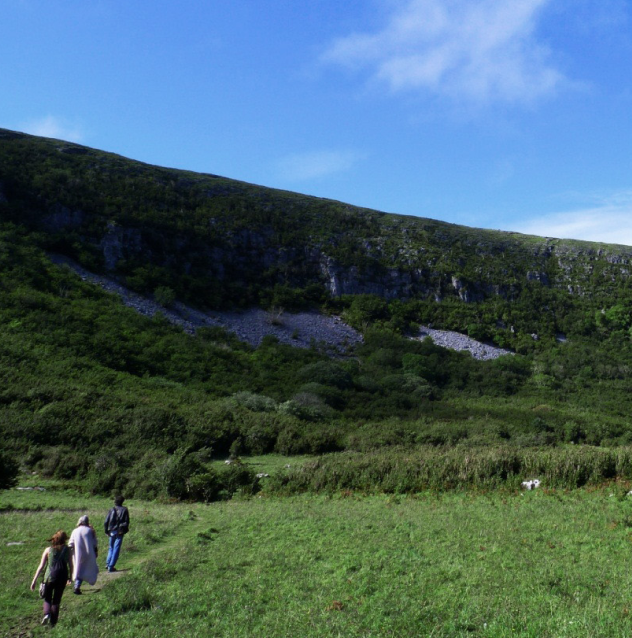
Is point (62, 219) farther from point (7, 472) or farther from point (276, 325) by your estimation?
point (7, 472)

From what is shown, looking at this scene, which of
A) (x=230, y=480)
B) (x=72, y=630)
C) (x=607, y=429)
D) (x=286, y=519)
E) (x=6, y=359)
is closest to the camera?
(x=72, y=630)

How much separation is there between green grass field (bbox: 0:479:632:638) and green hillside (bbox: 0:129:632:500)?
5206 millimetres

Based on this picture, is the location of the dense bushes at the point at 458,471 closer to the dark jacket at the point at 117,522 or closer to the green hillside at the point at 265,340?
the green hillside at the point at 265,340

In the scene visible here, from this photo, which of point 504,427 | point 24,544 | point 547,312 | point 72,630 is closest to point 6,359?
point 24,544

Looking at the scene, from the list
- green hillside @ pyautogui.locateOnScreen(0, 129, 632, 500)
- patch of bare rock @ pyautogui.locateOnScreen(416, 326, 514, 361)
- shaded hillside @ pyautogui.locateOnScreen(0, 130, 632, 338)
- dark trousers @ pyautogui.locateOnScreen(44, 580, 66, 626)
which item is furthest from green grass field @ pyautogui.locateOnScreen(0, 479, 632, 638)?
patch of bare rock @ pyautogui.locateOnScreen(416, 326, 514, 361)

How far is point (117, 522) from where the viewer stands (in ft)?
29.8

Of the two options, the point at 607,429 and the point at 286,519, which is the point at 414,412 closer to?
the point at 607,429

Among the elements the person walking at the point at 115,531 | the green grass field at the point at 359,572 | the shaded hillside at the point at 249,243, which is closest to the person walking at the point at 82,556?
the green grass field at the point at 359,572

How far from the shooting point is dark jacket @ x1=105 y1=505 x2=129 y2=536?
29.5 ft

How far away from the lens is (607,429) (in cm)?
3086

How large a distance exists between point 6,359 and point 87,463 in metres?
12.2

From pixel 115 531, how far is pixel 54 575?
240 cm

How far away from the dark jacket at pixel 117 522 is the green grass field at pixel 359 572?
721 millimetres

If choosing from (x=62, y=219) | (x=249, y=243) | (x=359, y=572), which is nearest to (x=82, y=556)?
(x=359, y=572)
